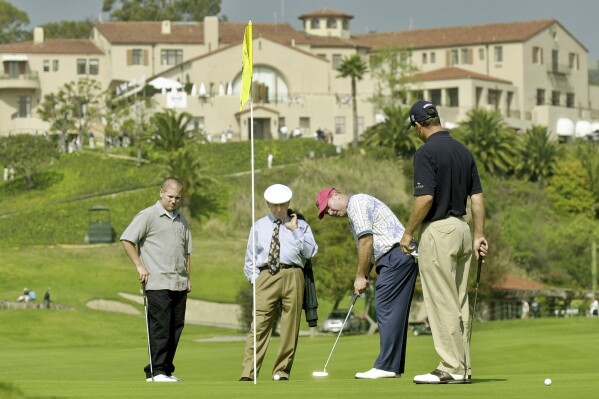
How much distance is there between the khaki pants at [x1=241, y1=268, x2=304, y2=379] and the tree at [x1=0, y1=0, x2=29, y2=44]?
153 meters

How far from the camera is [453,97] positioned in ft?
397

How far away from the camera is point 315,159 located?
101 m

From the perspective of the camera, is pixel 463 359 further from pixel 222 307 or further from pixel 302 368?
pixel 222 307

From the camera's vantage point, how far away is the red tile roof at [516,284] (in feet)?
252

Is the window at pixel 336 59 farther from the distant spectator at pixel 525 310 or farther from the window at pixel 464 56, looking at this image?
the distant spectator at pixel 525 310

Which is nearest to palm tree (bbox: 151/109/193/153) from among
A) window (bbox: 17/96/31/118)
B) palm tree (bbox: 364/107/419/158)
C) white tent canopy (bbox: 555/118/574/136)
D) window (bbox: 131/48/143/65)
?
palm tree (bbox: 364/107/419/158)

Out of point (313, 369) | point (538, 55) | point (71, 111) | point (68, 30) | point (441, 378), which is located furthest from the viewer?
point (68, 30)

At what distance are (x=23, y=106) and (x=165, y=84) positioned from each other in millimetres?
12779

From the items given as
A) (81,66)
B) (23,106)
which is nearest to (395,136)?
(81,66)

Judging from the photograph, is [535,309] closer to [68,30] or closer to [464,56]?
[464,56]

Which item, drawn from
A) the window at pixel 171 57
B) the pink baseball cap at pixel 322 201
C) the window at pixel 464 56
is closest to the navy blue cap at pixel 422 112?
the pink baseball cap at pixel 322 201

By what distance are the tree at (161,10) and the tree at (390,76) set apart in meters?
44.8

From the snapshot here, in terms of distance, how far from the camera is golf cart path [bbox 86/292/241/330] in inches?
2707

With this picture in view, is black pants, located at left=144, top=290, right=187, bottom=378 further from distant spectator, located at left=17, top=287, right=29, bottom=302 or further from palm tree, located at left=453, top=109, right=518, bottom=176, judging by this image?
palm tree, located at left=453, top=109, right=518, bottom=176
